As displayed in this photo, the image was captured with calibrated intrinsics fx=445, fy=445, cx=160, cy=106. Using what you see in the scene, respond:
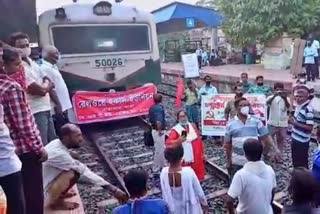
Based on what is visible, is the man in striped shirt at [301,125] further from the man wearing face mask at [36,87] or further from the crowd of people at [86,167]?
the man wearing face mask at [36,87]

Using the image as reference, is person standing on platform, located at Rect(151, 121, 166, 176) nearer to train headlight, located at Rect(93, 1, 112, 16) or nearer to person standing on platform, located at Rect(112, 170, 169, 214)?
person standing on platform, located at Rect(112, 170, 169, 214)

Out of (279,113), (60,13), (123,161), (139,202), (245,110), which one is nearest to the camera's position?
(139,202)

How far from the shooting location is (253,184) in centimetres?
387

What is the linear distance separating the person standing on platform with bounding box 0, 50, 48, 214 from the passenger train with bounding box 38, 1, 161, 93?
248 inches

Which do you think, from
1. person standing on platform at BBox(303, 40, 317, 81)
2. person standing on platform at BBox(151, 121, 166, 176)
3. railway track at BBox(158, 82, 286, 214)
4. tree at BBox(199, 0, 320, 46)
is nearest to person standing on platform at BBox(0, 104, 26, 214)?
railway track at BBox(158, 82, 286, 214)

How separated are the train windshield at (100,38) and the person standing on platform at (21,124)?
6473 mm

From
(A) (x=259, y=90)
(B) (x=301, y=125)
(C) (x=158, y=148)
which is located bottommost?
(C) (x=158, y=148)

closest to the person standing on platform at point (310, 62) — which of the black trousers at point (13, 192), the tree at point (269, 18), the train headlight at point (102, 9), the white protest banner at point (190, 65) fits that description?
the white protest banner at point (190, 65)

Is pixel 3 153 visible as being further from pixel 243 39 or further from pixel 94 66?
pixel 243 39

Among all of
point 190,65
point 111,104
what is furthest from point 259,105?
point 190,65

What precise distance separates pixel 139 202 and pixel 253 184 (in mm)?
1315

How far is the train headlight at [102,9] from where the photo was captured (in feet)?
34.2

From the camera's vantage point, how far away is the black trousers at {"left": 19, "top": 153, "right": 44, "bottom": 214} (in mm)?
3723

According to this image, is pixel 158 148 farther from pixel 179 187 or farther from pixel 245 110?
pixel 179 187
